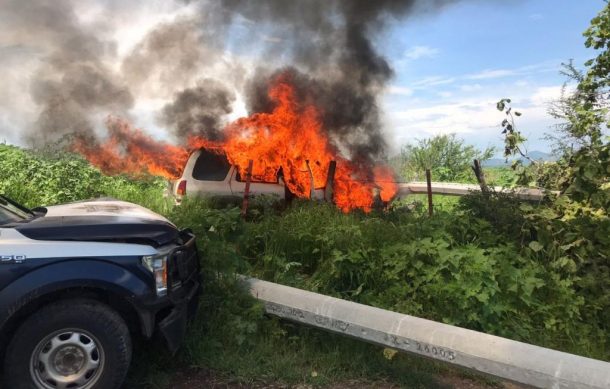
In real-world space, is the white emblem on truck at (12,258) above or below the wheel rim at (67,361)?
above

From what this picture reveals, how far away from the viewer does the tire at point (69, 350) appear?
3316 millimetres

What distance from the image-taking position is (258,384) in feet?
13.2

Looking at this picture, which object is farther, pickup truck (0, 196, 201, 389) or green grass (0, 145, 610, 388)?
green grass (0, 145, 610, 388)

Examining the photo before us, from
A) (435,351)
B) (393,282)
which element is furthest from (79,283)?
(393,282)

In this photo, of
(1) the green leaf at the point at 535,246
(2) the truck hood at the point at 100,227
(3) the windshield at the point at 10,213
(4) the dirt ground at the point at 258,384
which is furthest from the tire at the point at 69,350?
(1) the green leaf at the point at 535,246

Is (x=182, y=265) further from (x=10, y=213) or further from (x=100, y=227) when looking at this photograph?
(x=10, y=213)

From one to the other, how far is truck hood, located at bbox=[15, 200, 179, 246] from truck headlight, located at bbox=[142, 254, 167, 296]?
15 centimetres

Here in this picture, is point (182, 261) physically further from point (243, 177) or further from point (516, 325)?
point (243, 177)

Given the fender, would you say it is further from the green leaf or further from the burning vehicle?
the burning vehicle

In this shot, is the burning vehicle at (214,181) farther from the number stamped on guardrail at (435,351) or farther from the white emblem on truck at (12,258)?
the number stamped on guardrail at (435,351)

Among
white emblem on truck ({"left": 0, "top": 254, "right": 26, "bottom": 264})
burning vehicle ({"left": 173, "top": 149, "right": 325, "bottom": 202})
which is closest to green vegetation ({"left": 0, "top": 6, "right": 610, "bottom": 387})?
white emblem on truck ({"left": 0, "top": 254, "right": 26, "bottom": 264})

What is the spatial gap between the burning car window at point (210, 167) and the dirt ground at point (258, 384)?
537 centimetres

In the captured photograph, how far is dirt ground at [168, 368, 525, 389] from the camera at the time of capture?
3990mm

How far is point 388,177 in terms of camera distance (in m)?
12.6
